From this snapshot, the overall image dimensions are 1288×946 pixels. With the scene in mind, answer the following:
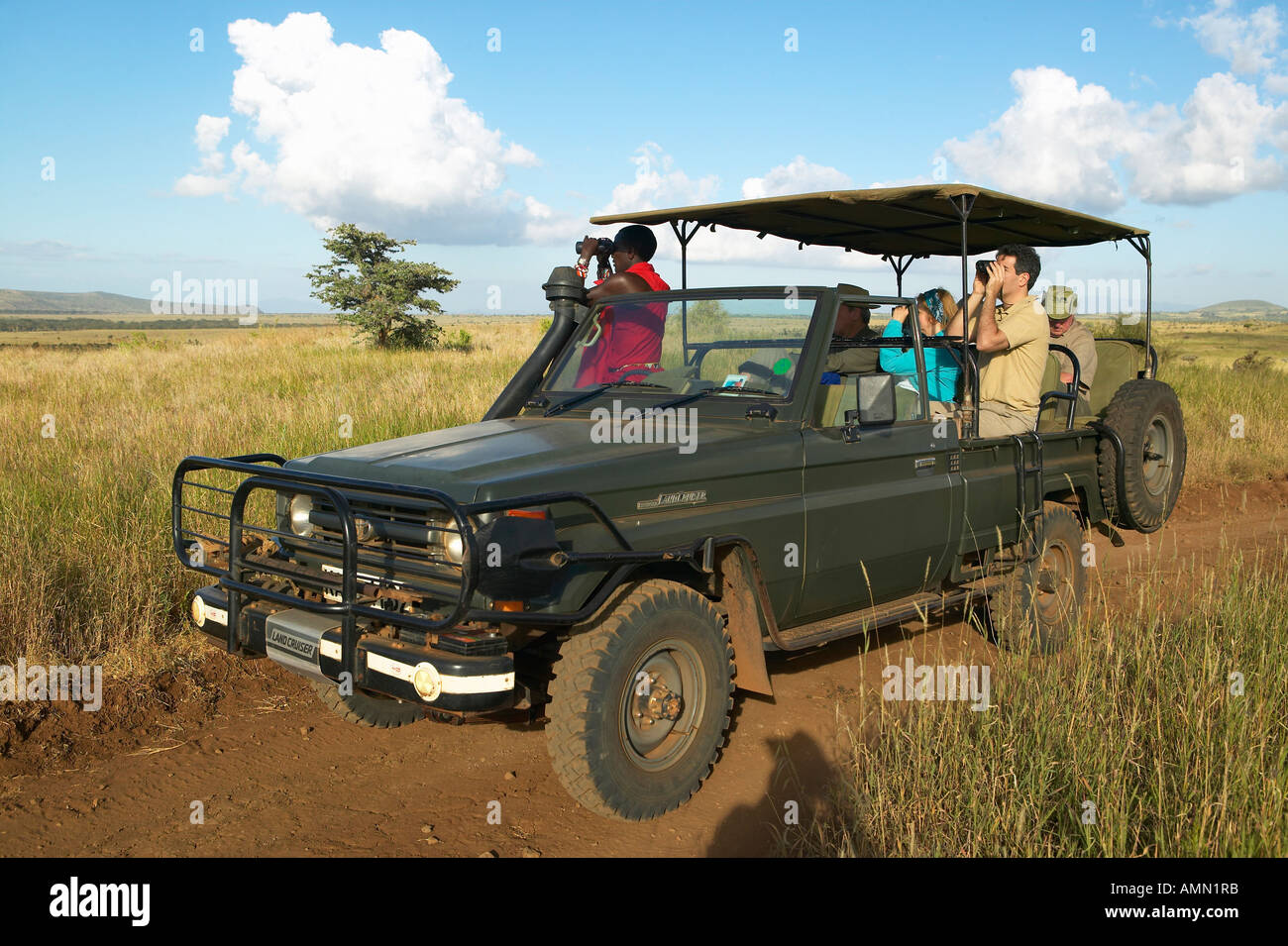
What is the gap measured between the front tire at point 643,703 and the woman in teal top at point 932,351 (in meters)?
2.07

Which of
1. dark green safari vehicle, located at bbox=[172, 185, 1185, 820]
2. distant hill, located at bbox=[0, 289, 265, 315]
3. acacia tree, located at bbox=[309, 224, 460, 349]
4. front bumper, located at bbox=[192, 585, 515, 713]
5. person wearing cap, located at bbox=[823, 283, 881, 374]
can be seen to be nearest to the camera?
front bumper, located at bbox=[192, 585, 515, 713]

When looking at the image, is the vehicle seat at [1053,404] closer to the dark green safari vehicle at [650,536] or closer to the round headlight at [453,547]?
the dark green safari vehicle at [650,536]

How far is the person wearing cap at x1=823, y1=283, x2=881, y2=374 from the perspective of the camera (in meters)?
4.85

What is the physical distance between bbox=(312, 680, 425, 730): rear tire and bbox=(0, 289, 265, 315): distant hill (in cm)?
16328

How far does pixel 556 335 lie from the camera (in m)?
5.57

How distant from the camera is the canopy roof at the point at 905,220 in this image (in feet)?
17.7

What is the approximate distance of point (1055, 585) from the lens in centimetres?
589

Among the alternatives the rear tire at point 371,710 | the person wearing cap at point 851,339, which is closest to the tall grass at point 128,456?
the rear tire at point 371,710

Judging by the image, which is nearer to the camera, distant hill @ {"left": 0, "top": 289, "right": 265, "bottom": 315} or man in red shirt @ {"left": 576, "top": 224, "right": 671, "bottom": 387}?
man in red shirt @ {"left": 576, "top": 224, "right": 671, "bottom": 387}

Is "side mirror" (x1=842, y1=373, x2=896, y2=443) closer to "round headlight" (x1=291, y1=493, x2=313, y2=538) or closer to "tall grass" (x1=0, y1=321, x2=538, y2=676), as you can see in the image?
"round headlight" (x1=291, y1=493, x2=313, y2=538)

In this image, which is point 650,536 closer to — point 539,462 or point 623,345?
point 539,462

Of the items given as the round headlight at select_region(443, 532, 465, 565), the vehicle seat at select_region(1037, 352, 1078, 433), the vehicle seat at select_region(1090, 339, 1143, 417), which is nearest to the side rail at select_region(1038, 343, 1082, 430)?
the vehicle seat at select_region(1037, 352, 1078, 433)
